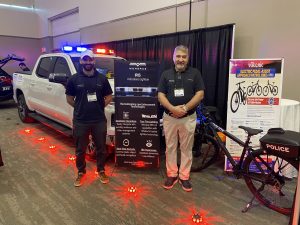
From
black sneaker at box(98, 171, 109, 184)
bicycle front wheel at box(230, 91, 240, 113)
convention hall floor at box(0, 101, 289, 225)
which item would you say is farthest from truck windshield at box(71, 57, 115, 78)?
bicycle front wheel at box(230, 91, 240, 113)

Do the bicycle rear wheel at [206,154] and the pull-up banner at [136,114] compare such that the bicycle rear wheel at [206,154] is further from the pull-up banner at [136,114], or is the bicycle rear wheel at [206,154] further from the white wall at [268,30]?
the white wall at [268,30]

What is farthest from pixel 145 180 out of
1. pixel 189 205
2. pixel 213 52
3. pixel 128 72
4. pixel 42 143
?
pixel 213 52

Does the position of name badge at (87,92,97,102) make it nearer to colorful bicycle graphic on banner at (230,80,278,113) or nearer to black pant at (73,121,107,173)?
black pant at (73,121,107,173)

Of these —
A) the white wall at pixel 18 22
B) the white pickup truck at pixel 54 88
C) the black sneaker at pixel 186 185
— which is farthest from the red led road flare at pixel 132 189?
the white wall at pixel 18 22

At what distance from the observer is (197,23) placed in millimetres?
5840

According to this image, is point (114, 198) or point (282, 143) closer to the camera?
point (282, 143)

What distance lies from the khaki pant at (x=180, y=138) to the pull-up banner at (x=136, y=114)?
40 centimetres

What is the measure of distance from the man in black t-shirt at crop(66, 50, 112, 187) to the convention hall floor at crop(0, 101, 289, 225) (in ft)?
1.34

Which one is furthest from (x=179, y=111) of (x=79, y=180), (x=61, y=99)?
(x=61, y=99)

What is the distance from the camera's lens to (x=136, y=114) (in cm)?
379

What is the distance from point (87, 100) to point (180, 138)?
4.23ft

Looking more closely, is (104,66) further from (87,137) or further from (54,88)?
(87,137)

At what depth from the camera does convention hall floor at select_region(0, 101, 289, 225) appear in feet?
9.16

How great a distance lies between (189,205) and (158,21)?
5021 mm
